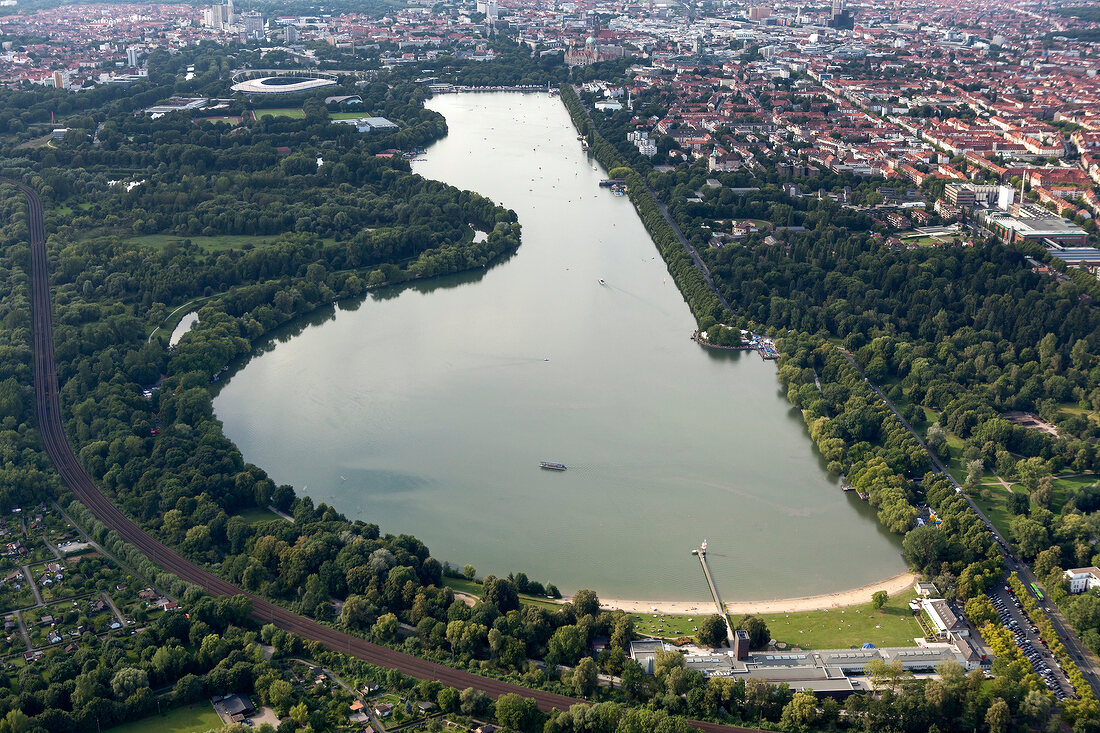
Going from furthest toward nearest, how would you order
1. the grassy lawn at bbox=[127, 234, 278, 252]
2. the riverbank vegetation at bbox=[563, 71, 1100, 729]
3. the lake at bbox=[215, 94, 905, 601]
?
1. the grassy lawn at bbox=[127, 234, 278, 252]
2. the lake at bbox=[215, 94, 905, 601]
3. the riverbank vegetation at bbox=[563, 71, 1100, 729]

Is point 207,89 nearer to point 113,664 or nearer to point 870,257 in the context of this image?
point 870,257

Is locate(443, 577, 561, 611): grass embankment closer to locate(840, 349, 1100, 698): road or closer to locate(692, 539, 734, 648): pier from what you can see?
locate(692, 539, 734, 648): pier

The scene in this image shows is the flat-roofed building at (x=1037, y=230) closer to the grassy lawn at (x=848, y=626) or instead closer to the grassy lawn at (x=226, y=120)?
the grassy lawn at (x=848, y=626)

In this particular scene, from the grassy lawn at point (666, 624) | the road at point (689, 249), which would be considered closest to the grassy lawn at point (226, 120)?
the road at point (689, 249)

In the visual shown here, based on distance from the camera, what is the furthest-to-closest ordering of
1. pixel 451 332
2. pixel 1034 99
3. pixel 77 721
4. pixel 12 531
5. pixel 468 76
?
pixel 468 76 < pixel 1034 99 < pixel 451 332 < pixel 12 531 < pixel 77 721

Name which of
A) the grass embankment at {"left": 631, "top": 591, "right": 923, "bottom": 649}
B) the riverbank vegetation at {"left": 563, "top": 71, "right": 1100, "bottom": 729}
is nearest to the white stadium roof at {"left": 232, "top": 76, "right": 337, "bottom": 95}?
the riverbank vegetation at {"left": 563, "top": 71, "right": 1100, "bottom": 729}

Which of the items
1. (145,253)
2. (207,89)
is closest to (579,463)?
(145,253)
